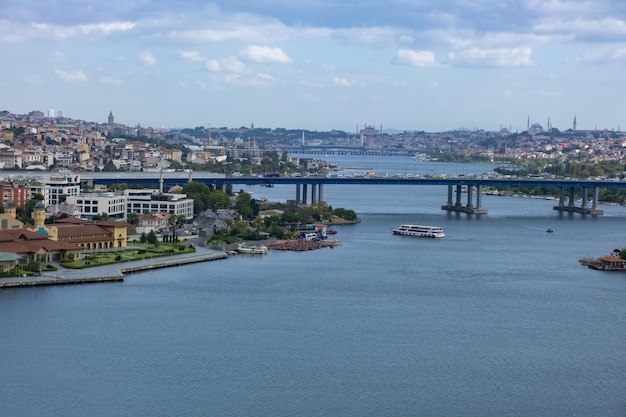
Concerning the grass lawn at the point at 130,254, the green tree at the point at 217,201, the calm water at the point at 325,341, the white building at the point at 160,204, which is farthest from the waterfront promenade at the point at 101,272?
the green tree at the point at 217,201

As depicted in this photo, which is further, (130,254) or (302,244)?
(302,244)

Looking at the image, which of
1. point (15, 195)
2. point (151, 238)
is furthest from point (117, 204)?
point (151, 238)

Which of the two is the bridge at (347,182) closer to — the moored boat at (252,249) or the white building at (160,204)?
the white building at (160,204)

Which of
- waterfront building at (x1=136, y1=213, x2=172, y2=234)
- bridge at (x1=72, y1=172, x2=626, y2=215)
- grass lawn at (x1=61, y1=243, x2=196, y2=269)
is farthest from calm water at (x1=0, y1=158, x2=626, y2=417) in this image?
bridge at (x1=72, y1=172, x2=626, y2=215)

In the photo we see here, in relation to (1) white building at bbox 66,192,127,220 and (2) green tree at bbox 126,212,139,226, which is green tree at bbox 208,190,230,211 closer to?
(1) white building at bbox 66,192,127,220

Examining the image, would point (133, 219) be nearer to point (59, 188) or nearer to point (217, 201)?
point (59, 188)

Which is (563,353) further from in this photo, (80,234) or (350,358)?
(80,234)

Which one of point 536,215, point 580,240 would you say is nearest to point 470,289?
point 580,240
